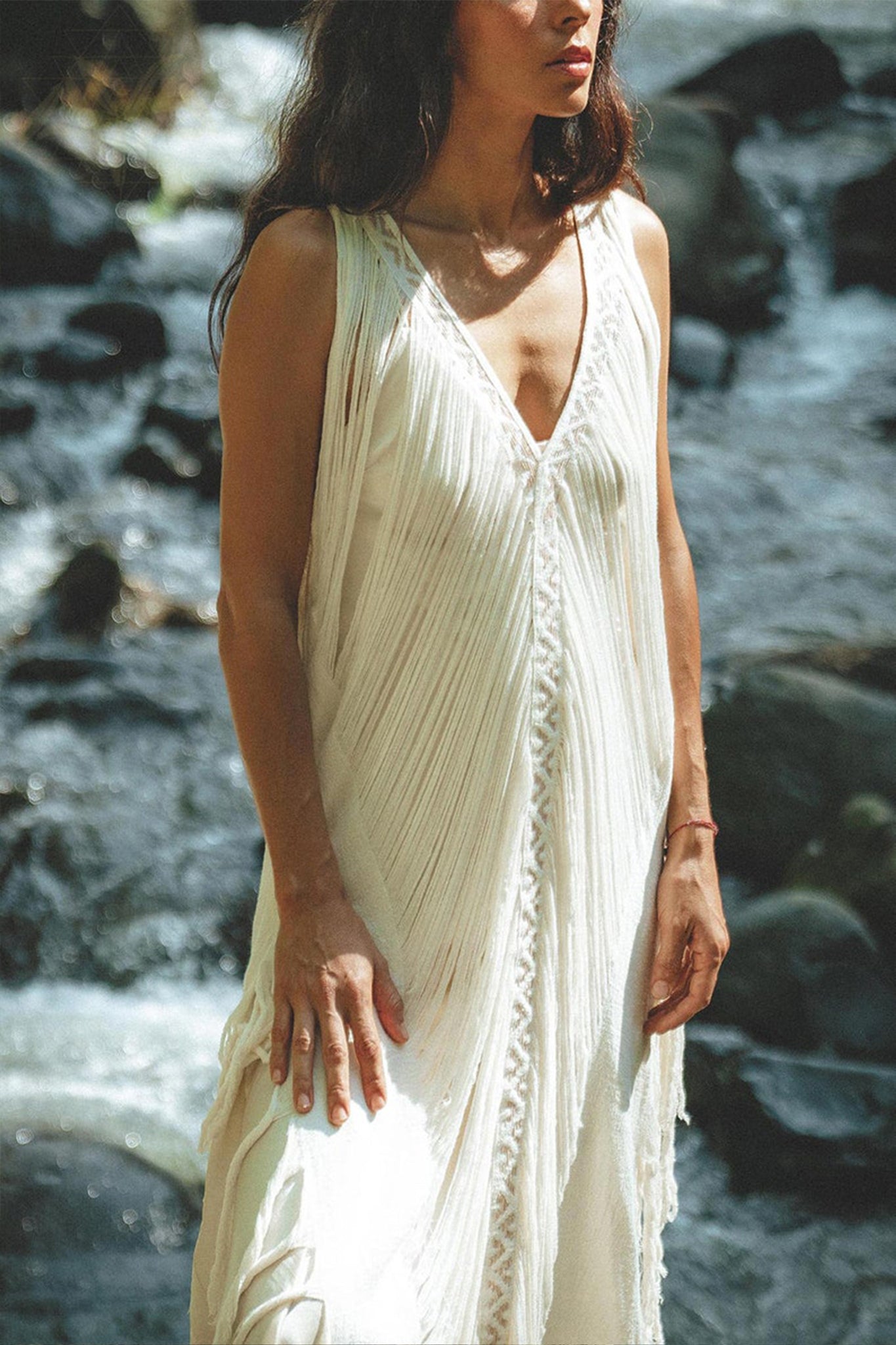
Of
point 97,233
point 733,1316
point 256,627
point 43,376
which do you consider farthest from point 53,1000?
point 97,233

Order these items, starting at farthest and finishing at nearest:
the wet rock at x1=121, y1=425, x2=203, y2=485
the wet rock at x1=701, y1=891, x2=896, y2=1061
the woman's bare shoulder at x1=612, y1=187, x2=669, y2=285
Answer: the wet rock at x1=121, y1=425, x2=203, y2=485 → the wet rock at x1=701, y1=891, x2=896, y2=1061 → the woman's bare shoulder at x1=612, y1=187, x2=669, y2=285

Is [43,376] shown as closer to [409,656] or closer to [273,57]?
[273,57]

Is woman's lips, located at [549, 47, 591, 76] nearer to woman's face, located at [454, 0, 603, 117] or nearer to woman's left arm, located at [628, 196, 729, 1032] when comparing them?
woman's face, located at [454, 0, 603, 117]

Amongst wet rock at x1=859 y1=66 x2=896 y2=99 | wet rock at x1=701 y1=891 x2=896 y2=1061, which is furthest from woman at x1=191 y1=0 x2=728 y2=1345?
wet rock at x1=859 y1=66 x2=896 y2=99

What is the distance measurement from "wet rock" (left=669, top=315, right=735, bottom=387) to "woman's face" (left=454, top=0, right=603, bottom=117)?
6600 mm

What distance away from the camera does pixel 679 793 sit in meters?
2.03

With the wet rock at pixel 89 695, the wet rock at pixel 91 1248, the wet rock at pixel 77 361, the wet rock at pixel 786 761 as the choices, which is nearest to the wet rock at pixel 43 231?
the wet rock at pixel 77 361

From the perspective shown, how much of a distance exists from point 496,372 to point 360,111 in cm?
32

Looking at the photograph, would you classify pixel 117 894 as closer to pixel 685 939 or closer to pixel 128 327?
pixel 685 939

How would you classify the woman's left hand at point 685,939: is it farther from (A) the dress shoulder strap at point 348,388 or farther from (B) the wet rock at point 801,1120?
(B) the wet rock at point 801,1120

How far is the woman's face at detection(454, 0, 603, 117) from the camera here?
181 cm

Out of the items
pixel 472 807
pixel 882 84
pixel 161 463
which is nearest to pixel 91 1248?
pixel 472 807

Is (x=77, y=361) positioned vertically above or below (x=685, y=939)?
above

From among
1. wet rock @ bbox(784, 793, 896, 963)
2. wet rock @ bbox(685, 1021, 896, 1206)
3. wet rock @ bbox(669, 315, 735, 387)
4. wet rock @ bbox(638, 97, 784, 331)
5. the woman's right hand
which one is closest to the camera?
the woman's right hand
